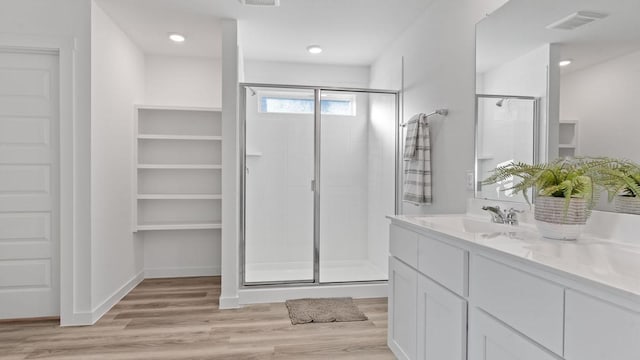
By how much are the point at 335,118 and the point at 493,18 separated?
68.2 inches

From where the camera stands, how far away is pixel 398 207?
3.66 m

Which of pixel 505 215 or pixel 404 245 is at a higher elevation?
pixel 505 215

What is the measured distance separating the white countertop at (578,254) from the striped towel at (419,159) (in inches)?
39.4

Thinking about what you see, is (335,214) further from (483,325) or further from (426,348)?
(483,325)

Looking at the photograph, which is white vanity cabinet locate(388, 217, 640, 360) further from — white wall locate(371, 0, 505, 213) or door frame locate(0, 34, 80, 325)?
door frame locate(0, 34, 80, 325)

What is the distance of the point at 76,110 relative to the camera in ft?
9.23

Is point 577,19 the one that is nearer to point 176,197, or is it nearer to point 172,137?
point 172,137

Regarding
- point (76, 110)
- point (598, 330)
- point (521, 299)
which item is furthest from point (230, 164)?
point (598, 330)

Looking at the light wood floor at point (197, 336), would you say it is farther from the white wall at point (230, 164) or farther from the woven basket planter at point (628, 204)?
the woven basket planter at point (628, 204)

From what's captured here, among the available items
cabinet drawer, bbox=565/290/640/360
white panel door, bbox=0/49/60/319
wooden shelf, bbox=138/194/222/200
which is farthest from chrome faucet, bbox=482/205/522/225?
white panel door, bbox=0/49/60/319

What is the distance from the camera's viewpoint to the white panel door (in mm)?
2840

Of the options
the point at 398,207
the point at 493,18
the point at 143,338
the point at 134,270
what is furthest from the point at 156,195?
the point at 493,18

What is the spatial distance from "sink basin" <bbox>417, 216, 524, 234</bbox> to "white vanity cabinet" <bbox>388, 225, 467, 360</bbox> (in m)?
0.17

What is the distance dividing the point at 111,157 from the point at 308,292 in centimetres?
215
